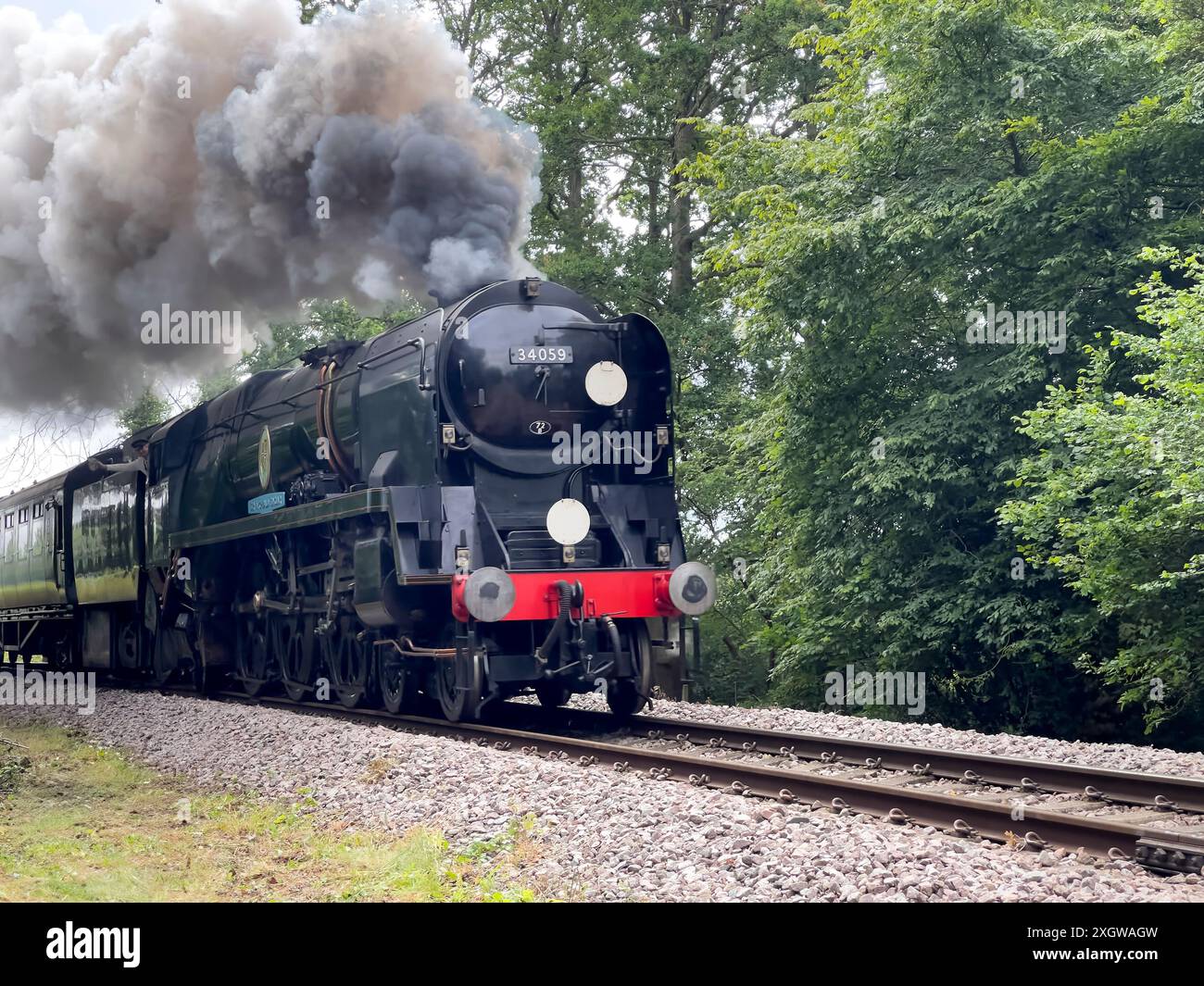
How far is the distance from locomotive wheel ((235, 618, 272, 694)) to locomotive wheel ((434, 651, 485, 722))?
421 centimetres

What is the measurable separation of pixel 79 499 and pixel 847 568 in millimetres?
11958

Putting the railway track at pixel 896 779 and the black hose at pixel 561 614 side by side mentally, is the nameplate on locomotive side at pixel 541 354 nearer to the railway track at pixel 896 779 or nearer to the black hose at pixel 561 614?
the black hose at pixel 561 614

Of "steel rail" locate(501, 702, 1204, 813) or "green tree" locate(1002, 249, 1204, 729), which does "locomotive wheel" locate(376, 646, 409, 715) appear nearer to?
"steel rail" locate(501, 702, 1204, 813)

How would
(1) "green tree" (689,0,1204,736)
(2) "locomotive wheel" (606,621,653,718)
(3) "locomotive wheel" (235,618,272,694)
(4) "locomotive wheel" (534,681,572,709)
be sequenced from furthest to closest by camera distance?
1. (3) "locomotive wheel" (235,618,272,694)
2. (1) "green tree" (689,0,1204,736)
3. (4) "locomotive wheel" (534,681,572,709)
4. (2) "locomotive wheel" (606,621,653,718)

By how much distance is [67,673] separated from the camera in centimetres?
2106

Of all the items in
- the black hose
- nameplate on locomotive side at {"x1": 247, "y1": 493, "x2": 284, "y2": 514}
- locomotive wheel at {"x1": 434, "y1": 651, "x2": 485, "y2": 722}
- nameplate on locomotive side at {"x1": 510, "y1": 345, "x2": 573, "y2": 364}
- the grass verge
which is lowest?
the grass verge

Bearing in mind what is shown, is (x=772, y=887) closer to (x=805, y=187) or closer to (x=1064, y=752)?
(x=1064, y=752)

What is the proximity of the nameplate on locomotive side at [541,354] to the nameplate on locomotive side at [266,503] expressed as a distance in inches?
150

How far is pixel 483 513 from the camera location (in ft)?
35.6

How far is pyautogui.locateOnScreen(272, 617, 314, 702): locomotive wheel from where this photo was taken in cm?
1354

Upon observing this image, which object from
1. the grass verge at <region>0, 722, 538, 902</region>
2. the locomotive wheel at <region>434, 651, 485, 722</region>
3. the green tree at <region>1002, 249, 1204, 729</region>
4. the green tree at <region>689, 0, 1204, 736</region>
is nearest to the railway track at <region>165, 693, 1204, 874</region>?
the locomotive wheel at <region>434, 651, 485, 722</region>

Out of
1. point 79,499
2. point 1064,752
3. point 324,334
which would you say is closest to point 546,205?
point 324,334

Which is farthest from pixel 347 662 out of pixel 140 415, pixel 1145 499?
pixel 140 415

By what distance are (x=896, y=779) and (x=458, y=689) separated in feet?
12.6
